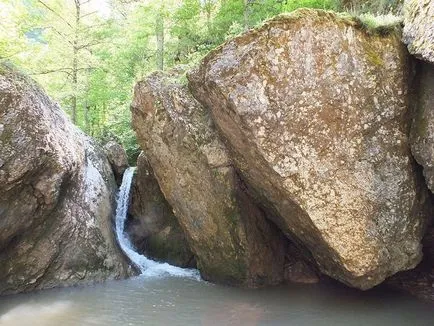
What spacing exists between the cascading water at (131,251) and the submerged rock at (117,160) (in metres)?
0.32

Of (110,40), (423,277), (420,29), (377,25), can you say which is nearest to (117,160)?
(110,40)

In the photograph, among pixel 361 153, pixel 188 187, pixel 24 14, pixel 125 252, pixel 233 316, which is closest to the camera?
pixel 361 153

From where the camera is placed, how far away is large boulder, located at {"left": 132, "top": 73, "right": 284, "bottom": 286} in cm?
892

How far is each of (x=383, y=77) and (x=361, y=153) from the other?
134 cm

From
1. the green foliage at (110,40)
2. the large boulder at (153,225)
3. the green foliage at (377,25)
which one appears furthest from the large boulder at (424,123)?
the green foliage at (110,40)

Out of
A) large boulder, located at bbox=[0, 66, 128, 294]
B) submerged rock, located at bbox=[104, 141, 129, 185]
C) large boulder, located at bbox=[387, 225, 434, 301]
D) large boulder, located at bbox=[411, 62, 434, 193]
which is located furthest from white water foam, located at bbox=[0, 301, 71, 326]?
large boulder, located at bbox=[387, 225, 434, 301]

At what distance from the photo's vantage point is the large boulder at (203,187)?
29.3 feet

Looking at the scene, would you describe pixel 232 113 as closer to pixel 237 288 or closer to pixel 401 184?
pixel 401 184

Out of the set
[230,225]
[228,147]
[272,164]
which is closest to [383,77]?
[272,164]

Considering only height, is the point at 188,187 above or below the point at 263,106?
below

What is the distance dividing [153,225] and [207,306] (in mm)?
4155

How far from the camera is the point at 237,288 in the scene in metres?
9.33

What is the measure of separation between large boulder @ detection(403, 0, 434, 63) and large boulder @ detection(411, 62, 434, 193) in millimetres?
467

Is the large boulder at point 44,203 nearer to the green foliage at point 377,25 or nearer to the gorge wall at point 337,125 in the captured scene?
the gorge wall at point 337,125
